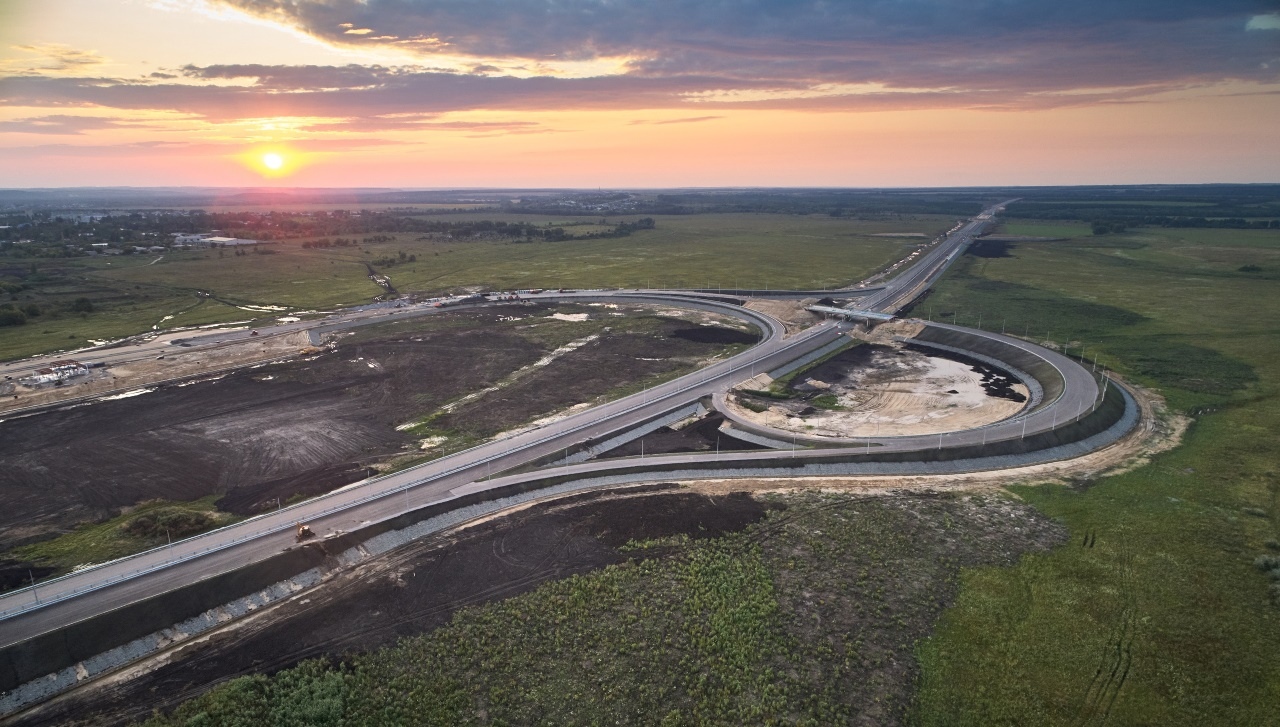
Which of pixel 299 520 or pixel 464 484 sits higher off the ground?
pixel 464 484

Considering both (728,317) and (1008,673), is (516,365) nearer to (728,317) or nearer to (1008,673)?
(728,317)

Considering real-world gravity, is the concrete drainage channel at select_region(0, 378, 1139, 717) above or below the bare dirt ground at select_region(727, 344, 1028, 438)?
below

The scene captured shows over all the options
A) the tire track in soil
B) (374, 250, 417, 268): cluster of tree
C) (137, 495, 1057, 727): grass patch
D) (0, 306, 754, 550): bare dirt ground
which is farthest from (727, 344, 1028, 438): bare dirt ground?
(374, 250, 417, 268): cluster of tree

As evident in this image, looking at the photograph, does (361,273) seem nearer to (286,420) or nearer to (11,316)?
(11,316)

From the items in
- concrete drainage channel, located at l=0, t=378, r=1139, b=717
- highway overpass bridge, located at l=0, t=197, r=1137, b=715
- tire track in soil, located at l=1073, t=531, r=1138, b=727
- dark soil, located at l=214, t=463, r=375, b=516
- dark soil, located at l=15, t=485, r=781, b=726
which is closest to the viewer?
tire track in soil, located at l=1073, t=531, r=1138, b=727

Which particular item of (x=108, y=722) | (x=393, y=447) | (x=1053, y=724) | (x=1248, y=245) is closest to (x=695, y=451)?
(x=393, y=447)

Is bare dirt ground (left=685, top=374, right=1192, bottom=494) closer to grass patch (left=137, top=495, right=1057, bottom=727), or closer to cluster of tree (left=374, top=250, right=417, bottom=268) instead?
grass patch (left=137, top=495, right=1057, bottom=727)

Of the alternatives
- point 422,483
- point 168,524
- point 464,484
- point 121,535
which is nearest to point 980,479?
point 464,484

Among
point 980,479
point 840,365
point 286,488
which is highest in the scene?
point 840,365
